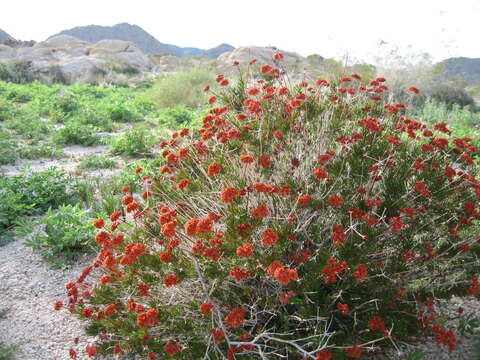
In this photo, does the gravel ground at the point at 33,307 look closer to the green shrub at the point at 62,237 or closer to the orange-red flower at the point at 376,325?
the green shrub at the point at 62,237

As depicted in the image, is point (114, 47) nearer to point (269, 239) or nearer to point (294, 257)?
point (294, 257)

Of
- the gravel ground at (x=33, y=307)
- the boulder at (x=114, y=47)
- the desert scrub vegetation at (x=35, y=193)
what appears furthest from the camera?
the boulder at (x=114, y=47)

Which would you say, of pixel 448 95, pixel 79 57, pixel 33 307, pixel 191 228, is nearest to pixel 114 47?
pixel 79 57

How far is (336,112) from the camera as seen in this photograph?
3219mm

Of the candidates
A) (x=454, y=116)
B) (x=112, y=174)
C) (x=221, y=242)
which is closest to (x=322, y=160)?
(x=221, y=242)

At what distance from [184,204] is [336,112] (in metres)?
1.50

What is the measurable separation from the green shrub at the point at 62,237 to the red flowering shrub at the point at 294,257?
104 centimetres

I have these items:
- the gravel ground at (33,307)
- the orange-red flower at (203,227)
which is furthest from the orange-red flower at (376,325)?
the gravel ground at (33,307)

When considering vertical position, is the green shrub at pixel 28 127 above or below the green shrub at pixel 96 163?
above

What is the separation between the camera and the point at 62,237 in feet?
11.9

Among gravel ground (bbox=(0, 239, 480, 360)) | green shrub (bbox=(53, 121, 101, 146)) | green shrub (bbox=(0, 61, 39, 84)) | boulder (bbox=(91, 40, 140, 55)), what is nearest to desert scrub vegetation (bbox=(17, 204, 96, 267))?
gravel ground (bbox=(0, 239, 480, 360))

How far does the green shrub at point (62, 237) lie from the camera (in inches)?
144

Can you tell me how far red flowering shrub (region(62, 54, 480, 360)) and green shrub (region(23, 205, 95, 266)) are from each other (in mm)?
1040

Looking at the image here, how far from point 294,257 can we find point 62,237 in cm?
246
